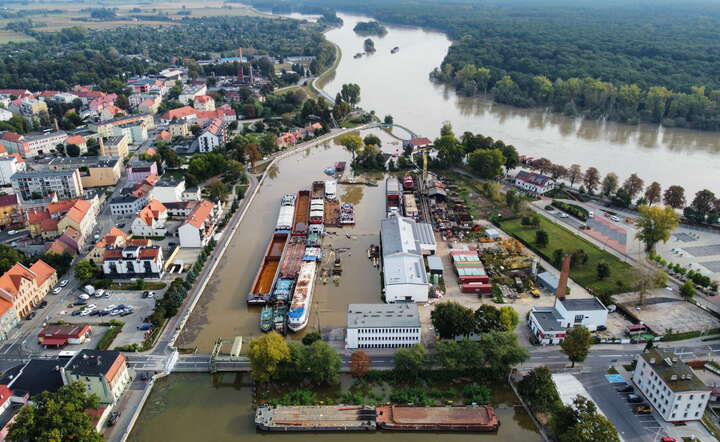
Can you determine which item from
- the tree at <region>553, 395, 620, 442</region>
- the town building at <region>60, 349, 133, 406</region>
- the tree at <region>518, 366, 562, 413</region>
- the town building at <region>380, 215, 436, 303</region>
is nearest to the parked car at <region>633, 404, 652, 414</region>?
the tree at <region>553, 395, 620, 442</region>

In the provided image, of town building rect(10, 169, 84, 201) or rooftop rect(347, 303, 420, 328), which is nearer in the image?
rooftop rect(347, 303, 420, 328)

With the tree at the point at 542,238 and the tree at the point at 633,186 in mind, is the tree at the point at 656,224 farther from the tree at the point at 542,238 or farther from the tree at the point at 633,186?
the tree at the point at 633,186

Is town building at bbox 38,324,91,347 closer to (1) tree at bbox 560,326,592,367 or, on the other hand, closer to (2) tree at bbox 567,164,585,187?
(1) tree at bbox 560,326,592,367

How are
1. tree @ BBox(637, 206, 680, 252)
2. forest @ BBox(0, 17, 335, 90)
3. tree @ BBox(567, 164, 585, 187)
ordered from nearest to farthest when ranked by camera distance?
tree @ BBox(637, 206, 680, 252), tree @ BBox(567, 164, 585, 187), forest @ BBox(0, 17, 335, 90)

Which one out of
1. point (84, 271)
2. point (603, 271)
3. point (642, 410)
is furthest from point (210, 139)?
point (642, 410)

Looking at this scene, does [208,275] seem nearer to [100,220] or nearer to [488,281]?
[100,220]

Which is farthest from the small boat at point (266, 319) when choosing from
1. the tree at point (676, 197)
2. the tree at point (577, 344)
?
the tree at point (676, 197)
